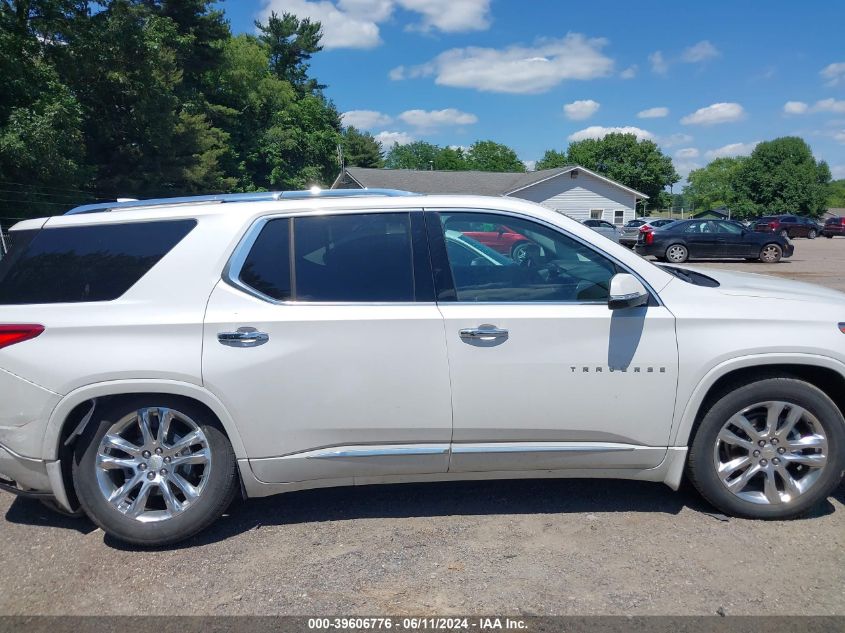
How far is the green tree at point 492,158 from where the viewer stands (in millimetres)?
101812

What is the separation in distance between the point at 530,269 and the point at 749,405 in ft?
4.53

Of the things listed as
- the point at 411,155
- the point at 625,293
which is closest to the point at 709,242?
the point at 625,293

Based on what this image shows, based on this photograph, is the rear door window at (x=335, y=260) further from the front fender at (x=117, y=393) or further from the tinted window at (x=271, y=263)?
the front fender at (x=117, y=393)

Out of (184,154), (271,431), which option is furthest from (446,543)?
(184,154)

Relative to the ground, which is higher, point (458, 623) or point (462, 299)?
point (462, 299)

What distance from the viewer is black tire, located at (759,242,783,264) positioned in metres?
22.5

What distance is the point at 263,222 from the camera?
10.8 ft

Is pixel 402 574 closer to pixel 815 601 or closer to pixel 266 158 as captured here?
pixel 815 601

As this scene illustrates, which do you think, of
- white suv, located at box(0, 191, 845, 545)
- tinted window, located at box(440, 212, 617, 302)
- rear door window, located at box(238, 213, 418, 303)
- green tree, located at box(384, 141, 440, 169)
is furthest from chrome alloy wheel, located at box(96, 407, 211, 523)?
green tree, located at box(384, 141, 440, 169)

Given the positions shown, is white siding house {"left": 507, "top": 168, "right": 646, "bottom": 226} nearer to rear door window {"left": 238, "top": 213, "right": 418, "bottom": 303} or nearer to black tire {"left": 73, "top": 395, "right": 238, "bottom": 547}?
rear door window {"left": 238, "top": 213, "right": 418, "bottom": 303}

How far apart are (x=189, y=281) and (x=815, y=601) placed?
3.33 metres

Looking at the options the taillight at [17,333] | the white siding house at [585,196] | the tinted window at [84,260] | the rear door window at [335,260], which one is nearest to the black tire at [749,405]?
the rear door window at [335,260]

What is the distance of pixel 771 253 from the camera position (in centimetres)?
2258

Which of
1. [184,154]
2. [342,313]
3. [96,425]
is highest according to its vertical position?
[184,154]
